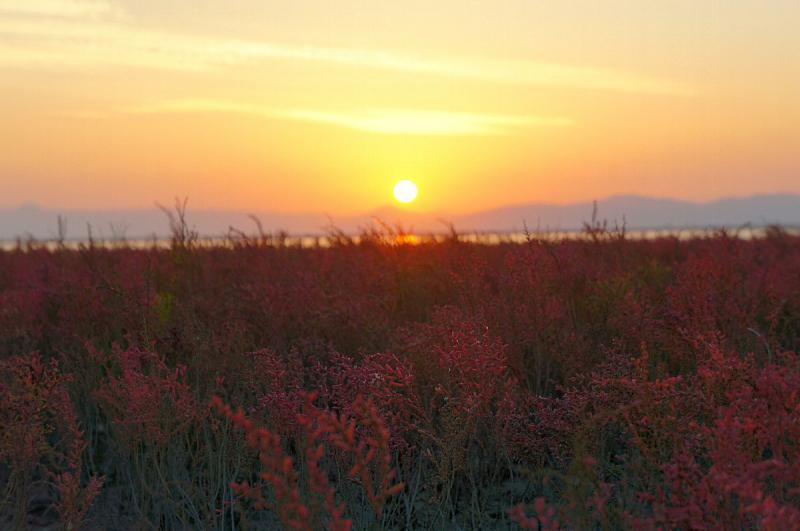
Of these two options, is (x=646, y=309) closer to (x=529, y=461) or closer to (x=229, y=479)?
(x=529, y=461)

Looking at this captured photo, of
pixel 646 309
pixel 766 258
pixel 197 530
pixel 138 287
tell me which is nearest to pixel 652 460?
pixel 197 530

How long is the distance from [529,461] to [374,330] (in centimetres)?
167

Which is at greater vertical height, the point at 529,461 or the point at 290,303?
the point at 290,303

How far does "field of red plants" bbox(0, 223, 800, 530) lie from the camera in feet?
8.48

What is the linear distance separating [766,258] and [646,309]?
5.81 metres

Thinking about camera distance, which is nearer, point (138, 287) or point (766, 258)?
point (138, 287)

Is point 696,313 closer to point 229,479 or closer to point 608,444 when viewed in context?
point 608,444

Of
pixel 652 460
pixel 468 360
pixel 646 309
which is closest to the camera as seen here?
pixel 652 460

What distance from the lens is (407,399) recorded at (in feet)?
11.7

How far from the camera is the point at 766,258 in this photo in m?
10.4

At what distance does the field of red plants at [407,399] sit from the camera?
2.58m

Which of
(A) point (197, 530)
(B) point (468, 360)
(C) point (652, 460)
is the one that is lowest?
(A) point (197, 530)

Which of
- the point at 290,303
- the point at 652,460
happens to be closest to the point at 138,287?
the point at 290,303

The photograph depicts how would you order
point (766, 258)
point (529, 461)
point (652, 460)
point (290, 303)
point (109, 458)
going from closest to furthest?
point (652, 460) → point (529, 461) → point (109, 458) → point (290, 303) → point (766, 258)
